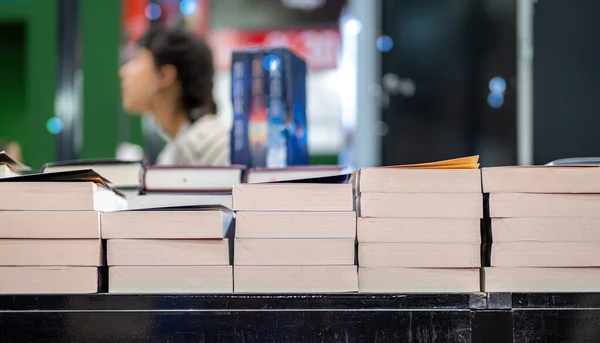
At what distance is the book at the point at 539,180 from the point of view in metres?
1.41

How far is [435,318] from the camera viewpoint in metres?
1.38

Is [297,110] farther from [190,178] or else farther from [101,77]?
[101,77]

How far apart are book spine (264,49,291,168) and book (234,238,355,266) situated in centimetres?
59

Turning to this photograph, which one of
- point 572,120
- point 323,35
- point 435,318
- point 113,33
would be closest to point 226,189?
point 435,318

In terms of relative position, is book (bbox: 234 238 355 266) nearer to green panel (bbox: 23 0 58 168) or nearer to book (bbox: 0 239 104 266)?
book (bbox: 0 239 104 266)

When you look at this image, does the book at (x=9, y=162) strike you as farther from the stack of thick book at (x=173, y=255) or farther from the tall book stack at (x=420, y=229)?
the tall book stack at (x=420, y=229)

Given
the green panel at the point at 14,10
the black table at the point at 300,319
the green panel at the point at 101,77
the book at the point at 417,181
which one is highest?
the green panel at the point at 14,10

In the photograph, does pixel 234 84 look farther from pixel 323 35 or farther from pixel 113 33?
pixel 113 33

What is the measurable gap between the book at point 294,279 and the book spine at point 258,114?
62 cm

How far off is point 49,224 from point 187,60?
1.86 meters

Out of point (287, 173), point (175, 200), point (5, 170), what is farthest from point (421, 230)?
point (5, 170)

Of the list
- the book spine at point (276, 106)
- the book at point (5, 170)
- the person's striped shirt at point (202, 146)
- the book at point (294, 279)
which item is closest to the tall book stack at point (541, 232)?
the book at point (294, 279)

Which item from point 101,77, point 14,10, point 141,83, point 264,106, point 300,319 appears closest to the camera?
point 300,319

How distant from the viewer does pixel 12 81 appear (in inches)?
294
